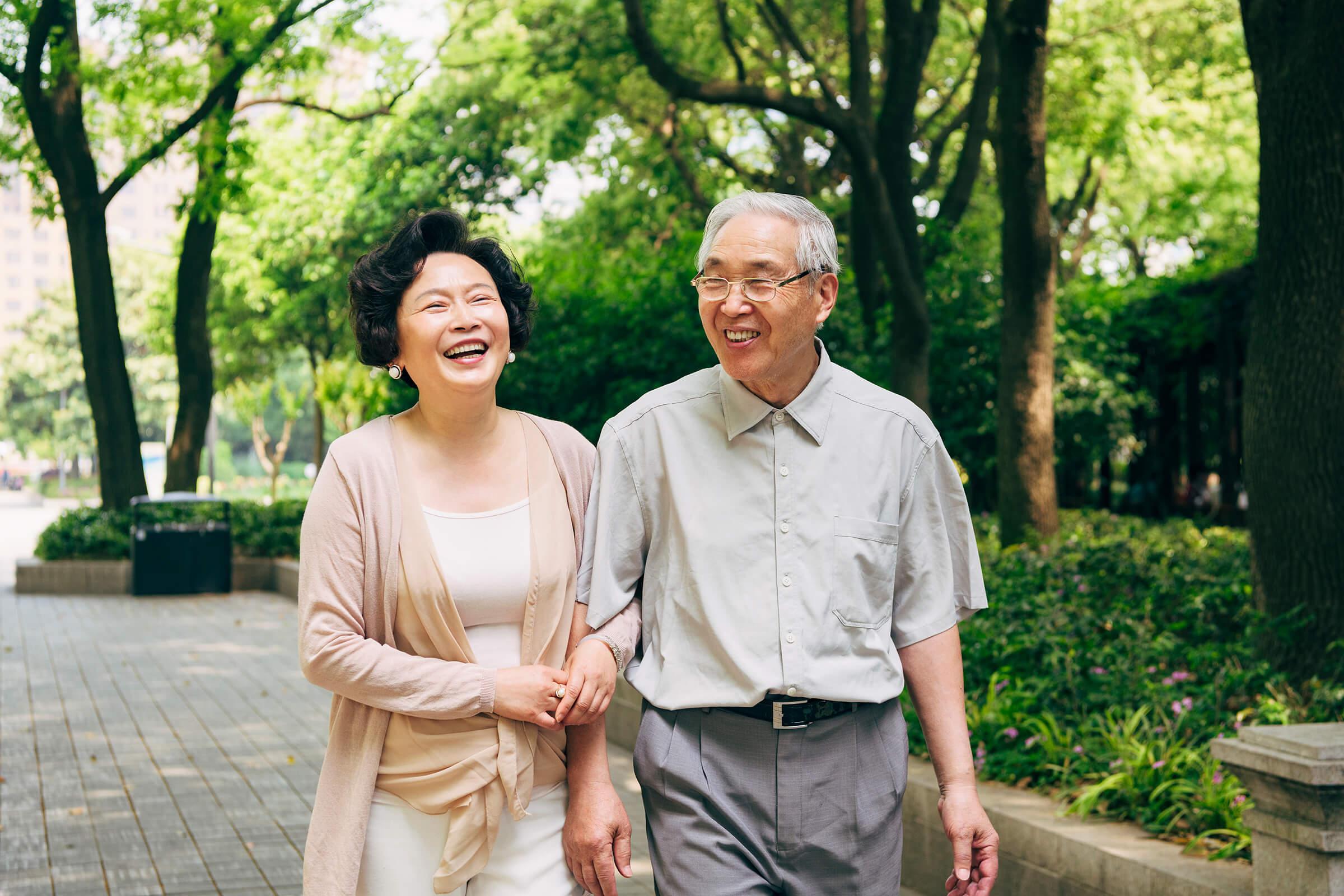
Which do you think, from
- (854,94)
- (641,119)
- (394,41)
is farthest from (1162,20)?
(394,41)

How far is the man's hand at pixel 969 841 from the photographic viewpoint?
8.63ft

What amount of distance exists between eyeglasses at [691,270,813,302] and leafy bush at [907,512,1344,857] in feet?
8.60

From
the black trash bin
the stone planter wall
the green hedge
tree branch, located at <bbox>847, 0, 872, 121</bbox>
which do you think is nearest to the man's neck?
the stone planter wall

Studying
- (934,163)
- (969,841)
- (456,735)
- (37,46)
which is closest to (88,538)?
(37,46)

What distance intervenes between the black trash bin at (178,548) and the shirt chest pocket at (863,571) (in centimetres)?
1508

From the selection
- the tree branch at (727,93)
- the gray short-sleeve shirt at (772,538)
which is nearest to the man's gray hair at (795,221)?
the gray short-sleeve shirt at (772,538)

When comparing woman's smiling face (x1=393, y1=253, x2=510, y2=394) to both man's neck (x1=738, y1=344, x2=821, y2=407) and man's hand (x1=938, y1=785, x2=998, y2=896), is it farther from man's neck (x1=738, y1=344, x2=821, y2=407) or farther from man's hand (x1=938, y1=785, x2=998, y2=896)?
man's hand (x1=938, y1=785, x2=998, y2=896)

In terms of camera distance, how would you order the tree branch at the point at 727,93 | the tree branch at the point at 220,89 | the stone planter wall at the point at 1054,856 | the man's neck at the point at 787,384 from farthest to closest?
1. the tree branch at the point at 220,89
2. the tree branch at the point at 727,93
3. the stone planter wall at the point at 1054,856
4. the man's neck at the point at 787,384

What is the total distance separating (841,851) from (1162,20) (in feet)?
63.4

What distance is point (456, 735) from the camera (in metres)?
2.57

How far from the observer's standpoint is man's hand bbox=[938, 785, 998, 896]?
263 cm

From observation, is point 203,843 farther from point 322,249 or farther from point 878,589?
point 322,249

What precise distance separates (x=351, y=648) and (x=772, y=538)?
828 mm

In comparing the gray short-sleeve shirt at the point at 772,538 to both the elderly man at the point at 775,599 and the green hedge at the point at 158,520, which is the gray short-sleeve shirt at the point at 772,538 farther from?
the green hedge at the point at 158,520
